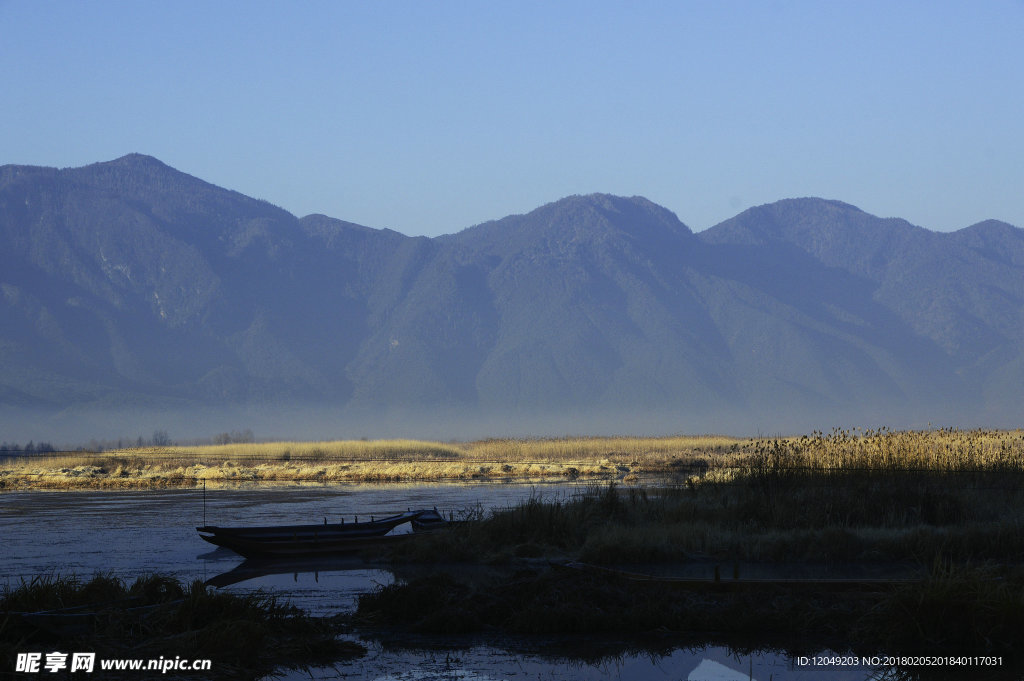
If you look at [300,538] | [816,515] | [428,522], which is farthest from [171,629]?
[816,515]

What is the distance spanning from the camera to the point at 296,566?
24.6m

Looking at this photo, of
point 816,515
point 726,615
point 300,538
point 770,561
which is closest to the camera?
point 726,615

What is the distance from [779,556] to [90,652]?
44.3ft

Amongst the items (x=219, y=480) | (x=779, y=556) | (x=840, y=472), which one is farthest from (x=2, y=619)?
(x=219, y=480)

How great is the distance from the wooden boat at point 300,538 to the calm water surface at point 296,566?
480 mm

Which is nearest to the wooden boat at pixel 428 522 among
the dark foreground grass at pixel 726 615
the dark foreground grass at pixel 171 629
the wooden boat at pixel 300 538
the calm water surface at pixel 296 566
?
the wooden boat at pixel 300 538

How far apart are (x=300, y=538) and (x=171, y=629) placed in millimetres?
11912

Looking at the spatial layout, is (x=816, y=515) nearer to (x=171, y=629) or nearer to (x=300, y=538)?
(x=300, y=538)

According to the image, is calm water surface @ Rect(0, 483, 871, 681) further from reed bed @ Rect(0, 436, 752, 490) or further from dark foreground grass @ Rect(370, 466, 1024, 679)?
reed bed @ Rect(0, 436, 752, 490)

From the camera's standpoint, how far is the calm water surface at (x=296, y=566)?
13945mm

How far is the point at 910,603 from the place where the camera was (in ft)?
47.5

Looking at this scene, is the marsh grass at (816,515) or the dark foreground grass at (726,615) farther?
the marsh grass at (816,515)

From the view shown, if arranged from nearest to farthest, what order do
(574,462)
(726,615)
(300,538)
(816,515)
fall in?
(726,615), (816,515), (300,538), (574,462)

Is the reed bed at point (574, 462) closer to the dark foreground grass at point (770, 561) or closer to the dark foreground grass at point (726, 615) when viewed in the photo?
the dark foreground grass at point (770, 561)
